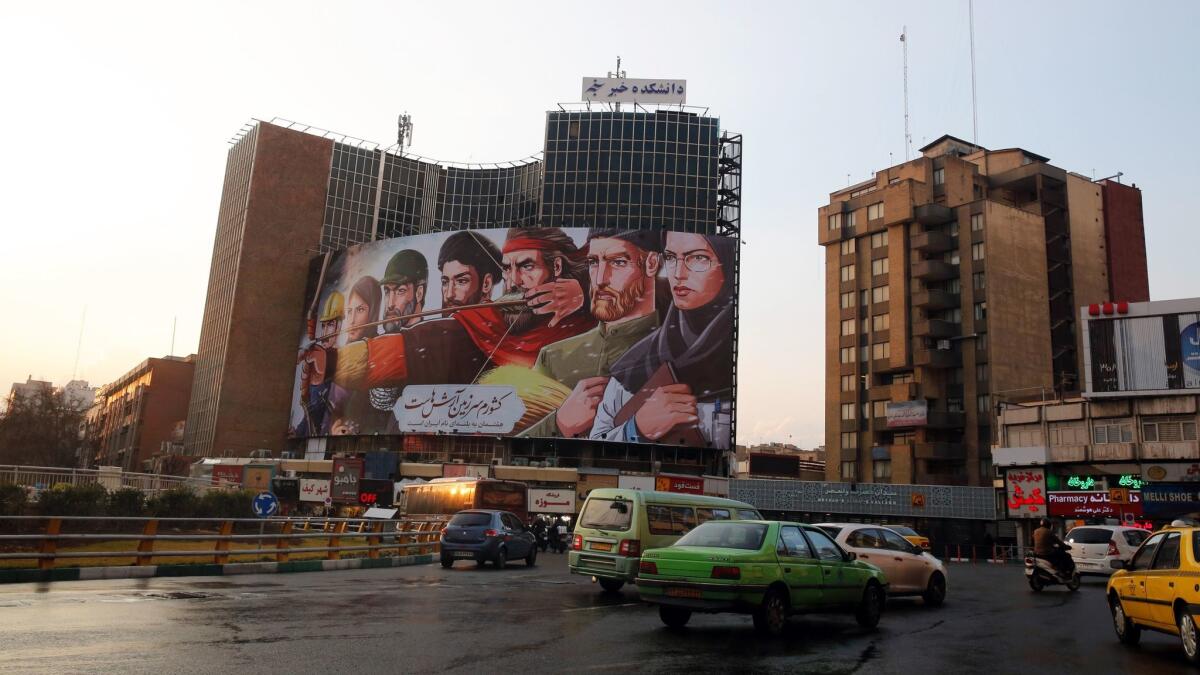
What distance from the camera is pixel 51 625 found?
912 cm

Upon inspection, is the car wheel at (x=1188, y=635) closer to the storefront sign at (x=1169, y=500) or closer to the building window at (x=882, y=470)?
the storefront sign at (x=1169, y=500)

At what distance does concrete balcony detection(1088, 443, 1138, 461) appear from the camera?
48.3 meters

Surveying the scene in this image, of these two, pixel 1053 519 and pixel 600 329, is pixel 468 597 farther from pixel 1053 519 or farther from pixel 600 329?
pixel 600 329

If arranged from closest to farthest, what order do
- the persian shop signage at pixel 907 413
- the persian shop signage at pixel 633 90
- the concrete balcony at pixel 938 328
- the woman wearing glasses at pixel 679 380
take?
the persian shop signage at pixel 907 413 → the concrete balcony at pixel 938 328 → the woman wearing glasses at pixel 679 380 → the persian shop signage at pixel 633 90

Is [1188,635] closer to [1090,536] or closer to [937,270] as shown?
[1090,536]

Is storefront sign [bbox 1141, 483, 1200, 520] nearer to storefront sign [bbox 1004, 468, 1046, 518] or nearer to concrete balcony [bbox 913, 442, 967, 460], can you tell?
storefront sign [bbox 1004, 468, 1046, 518]

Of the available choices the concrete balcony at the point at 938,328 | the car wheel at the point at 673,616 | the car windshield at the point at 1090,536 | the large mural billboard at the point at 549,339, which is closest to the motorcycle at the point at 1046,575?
the car windshield at the point at 1090,536

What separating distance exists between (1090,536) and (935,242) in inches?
2066

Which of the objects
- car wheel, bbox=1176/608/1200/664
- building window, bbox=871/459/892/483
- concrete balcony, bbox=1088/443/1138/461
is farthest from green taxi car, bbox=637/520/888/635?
building window, bbox=871/459/892/483

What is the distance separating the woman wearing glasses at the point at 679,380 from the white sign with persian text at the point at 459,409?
7.68 metres

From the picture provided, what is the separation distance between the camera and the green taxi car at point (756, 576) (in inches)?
411

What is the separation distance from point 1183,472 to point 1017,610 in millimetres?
39425

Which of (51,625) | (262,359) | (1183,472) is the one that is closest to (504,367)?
(262,359)

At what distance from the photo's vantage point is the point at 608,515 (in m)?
15.9
